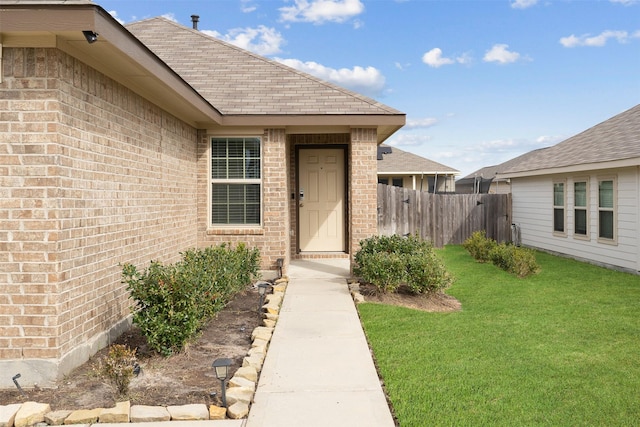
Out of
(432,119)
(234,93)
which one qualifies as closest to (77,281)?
(234,93)

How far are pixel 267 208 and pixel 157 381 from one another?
4750 millimetres

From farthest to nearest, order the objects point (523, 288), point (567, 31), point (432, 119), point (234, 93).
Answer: point (432, 119) < point (567, 31) < point (234, 93) < point (523, 288)

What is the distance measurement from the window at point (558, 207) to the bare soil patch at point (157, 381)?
34.1 ft

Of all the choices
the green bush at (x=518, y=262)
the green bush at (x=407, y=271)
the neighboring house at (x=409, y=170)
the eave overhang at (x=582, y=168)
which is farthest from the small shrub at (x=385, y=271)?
the neighboring house at (x=409, y=170)

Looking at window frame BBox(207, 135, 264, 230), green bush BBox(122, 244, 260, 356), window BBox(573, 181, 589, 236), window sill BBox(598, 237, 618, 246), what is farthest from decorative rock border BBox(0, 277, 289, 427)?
window BBox(573, 181, 589, 236)

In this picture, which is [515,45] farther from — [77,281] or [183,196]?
[77,281]

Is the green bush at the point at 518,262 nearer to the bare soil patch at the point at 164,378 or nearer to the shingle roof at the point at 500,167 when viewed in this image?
the bare soil patch at the point at 164,378

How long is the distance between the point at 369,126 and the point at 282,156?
5.40 feet

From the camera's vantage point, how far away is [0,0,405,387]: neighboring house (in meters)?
4.01

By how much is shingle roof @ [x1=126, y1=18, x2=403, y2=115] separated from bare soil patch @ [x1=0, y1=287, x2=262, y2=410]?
439 centimetres

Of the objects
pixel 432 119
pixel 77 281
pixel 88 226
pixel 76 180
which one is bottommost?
pixel 77 281

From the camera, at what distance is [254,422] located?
3336mm

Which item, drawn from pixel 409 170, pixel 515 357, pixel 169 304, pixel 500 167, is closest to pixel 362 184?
pixel 515 357

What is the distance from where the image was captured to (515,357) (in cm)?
470
